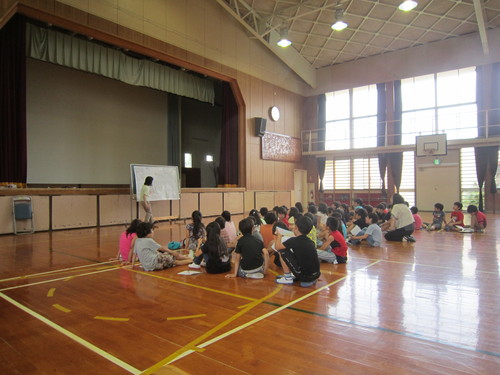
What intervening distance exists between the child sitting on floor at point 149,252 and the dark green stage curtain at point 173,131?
11.2 m

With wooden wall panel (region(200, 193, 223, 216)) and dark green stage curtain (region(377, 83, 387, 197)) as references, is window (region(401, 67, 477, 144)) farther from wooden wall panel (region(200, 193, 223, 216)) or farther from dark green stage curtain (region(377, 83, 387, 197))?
wooden wall panel (region(200, 193, 223, 216))

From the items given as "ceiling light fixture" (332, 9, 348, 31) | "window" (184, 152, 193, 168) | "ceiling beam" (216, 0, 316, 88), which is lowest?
"window" (184, 152, 193, 168)

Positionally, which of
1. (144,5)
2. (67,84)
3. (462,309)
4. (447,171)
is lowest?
(462,309)

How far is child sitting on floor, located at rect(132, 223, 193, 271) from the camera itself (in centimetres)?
473

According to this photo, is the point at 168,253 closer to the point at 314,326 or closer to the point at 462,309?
the point at 314,326

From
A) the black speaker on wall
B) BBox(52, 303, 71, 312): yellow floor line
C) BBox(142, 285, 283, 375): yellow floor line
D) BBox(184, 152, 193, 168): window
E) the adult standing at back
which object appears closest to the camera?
BBox(142, 285, 283, 375): yellow floor line

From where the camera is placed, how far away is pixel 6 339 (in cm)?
260

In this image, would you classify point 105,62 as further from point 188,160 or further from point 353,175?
point 353,175

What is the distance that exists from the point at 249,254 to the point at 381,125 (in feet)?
46.6

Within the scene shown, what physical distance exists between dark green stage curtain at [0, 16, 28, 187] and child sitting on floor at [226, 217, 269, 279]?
734 cm

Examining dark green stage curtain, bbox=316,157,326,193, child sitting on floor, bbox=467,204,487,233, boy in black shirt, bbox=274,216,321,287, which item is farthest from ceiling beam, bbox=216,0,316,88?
boy in black shirt, bbox=274,216,321,287

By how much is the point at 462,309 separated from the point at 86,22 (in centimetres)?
1029

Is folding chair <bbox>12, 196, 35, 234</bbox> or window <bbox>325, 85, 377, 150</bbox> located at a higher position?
window <bbox>325, 85, 377, 150</bbox>

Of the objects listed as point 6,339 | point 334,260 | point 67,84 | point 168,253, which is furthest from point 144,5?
point 6,339
